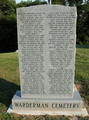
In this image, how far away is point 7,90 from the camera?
4.84m

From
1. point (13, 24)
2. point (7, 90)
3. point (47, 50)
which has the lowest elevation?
point (7, 90)

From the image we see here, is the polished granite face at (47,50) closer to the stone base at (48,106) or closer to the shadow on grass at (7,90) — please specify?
the stone base at (48,106)

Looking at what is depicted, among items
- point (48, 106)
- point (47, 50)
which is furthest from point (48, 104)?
point (47, 50)

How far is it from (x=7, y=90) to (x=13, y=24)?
80.1 feet

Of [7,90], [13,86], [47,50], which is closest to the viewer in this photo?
[47,50]

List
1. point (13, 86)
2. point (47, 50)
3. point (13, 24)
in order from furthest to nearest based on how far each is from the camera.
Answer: point (13, 24), point (13, 86), point (47, 50)

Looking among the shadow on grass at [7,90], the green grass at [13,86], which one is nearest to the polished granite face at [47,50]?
the green grass at [13,86]

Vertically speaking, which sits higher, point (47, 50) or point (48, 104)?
point (47, 50)

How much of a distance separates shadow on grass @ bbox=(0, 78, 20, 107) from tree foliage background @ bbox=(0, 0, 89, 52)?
21.5m

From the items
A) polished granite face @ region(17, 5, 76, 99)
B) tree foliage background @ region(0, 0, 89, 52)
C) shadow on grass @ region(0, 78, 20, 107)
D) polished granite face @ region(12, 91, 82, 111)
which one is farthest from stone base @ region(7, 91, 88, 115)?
tree foliage background @ region(0, 0, 89, 52)

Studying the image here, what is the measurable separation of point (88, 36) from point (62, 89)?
2955cm

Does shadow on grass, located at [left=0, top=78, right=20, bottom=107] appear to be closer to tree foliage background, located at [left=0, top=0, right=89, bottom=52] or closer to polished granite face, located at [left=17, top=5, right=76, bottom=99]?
polished granite face, located at [left=17, top=5, right=76, bottom=99]

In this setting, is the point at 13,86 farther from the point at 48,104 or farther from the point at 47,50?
the point at 47,50

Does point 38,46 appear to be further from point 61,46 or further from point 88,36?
point 88,36
